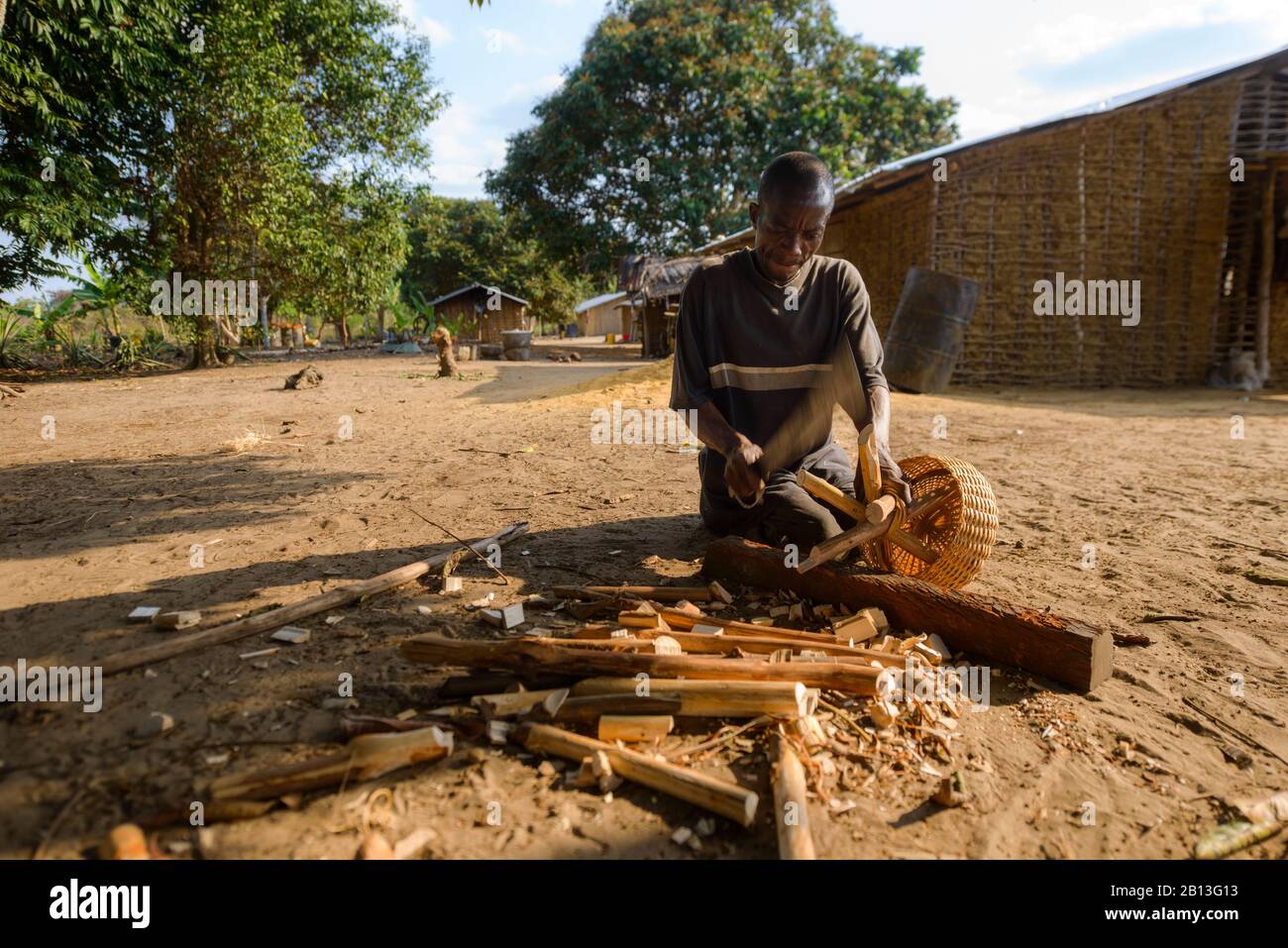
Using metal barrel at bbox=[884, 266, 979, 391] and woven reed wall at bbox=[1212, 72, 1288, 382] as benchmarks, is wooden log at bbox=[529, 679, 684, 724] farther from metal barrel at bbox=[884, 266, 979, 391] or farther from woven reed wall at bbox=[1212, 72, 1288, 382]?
woven reed wall at bbox=[1212, 72, 1288, 382]

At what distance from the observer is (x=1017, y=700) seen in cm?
221

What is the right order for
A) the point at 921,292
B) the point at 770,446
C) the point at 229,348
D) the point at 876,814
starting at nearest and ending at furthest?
the point at 876,814 < the point at 770,446 < the point at 921,292 < the point at 229,348

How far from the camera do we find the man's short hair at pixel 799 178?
2.70 meters

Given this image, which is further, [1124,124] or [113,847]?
[1124,124]

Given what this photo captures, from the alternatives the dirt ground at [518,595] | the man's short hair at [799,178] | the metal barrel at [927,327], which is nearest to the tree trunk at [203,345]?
the dirt ground at [518,595]

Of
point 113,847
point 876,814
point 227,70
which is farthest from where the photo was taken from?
point 227,70

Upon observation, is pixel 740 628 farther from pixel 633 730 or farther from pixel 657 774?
pixel 657 774

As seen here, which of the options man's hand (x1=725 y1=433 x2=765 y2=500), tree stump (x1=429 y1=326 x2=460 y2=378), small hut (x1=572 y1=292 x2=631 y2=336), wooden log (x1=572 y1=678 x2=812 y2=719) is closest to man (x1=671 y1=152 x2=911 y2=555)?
man's hand (x1=725 y1=433 x2=765 y2=500)

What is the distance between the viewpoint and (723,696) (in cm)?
199

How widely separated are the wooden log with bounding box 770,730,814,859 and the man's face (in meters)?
1.91
